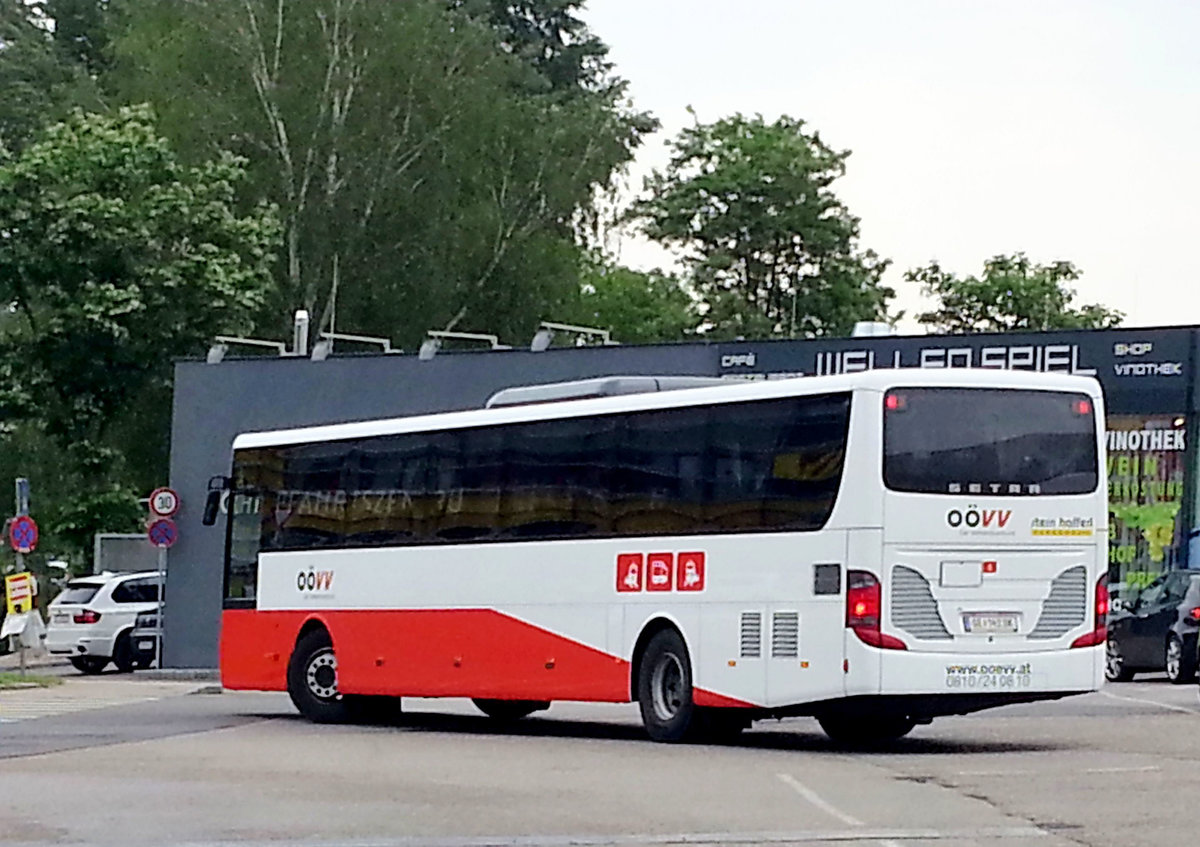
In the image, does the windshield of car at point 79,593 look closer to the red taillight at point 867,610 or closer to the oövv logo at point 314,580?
the oövv logo at point 314,580

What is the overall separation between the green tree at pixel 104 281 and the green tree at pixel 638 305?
2069 centimetres

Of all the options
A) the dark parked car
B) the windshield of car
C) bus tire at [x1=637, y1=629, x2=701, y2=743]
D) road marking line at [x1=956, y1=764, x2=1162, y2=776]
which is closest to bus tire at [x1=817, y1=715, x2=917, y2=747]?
bus tire at [x1=637, y1=629, x2=701, y2=743]

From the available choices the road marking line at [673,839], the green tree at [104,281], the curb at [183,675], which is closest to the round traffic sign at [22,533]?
the curb at [183,675]

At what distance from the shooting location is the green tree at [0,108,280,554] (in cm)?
5256

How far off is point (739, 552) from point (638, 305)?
5867 centimetres

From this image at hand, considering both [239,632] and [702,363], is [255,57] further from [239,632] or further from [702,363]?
[239,632]

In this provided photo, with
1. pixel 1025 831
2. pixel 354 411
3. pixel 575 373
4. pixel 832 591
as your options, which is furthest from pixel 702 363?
pixel 1025 831

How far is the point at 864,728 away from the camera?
21328 millimetres

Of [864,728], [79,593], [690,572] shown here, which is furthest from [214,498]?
[79,593]

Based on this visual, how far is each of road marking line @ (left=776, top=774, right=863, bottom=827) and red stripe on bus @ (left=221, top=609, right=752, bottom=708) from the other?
3.46 meters

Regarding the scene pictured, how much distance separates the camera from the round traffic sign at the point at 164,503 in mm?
40969

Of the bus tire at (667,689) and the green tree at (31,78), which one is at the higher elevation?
the green tree at (31,78)

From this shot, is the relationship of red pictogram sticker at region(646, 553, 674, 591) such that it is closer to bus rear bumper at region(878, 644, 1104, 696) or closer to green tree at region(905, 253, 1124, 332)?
bus rear bumper at region(878, 644, 1104, 696)

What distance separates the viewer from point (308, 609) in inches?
1015
